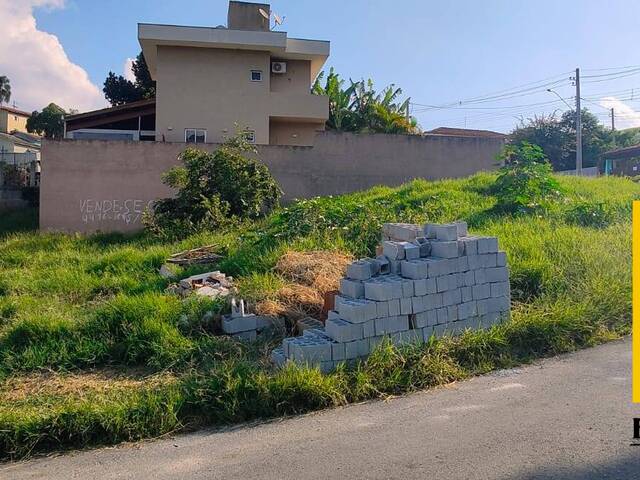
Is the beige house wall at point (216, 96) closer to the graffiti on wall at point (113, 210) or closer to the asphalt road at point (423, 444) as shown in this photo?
the graffiti on wall at point (113, 210)

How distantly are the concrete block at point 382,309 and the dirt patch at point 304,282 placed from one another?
129 centimetres

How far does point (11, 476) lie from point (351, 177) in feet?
43.3

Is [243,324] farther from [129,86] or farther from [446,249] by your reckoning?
[129,86]

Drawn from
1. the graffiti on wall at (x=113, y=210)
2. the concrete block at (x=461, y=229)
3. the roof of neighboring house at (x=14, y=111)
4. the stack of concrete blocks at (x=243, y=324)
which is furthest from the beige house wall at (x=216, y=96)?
the roof of neighboring house at (x=14, y=111)

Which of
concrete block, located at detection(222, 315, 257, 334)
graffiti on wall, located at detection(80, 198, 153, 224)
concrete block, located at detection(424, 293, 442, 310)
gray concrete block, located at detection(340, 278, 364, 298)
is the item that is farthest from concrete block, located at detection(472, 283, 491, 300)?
graffiti on wall, located at detection(80, 198, 153, 224)

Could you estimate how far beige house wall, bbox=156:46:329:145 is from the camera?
19.0 meters

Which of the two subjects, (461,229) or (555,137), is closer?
(461,229)

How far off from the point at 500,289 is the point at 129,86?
90.7 feet

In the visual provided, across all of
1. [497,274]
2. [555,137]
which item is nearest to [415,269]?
[497,274]

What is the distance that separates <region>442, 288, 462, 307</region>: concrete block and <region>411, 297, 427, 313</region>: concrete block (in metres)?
0.25

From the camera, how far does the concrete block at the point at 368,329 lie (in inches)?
189

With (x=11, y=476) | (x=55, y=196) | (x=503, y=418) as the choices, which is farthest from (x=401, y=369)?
(x=55, y=196)

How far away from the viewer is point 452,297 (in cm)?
526

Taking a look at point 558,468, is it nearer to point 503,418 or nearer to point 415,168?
point 503,418
